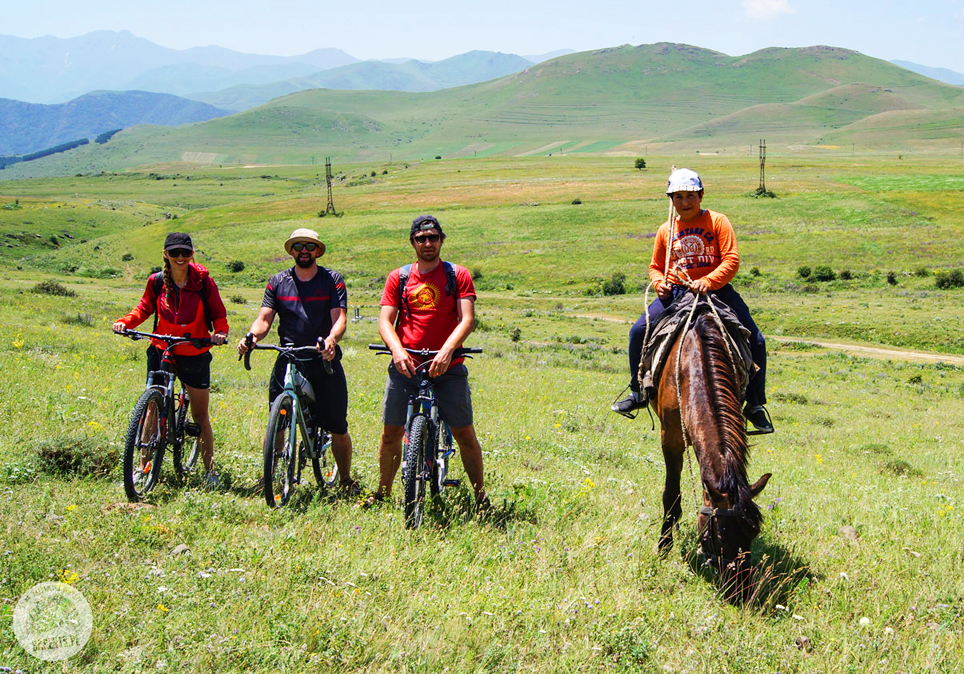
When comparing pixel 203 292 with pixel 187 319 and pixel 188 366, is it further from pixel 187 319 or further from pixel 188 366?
pixel 188 366

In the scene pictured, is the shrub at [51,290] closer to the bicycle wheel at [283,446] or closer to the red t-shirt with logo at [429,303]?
the bicycle wheel at [283,446]

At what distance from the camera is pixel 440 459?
6223mm

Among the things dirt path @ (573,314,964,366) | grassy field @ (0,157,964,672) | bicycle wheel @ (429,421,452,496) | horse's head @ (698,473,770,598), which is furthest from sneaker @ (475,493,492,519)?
dirt path @ (573,314,964,366)

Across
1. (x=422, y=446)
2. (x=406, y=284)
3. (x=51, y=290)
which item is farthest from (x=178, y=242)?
(x=51, y=290)

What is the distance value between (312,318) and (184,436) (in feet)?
6.03

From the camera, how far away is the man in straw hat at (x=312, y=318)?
254 inches

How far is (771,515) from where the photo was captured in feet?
21.4

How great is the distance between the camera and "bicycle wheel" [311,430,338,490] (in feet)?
22.3

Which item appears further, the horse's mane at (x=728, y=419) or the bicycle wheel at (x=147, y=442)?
the bicycle wheel at (x=147, y=442)

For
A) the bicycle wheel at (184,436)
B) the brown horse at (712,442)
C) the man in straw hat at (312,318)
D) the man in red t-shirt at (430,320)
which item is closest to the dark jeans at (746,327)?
the brown horse at (712,442)

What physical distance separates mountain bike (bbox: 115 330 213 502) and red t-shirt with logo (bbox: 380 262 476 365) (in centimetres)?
209

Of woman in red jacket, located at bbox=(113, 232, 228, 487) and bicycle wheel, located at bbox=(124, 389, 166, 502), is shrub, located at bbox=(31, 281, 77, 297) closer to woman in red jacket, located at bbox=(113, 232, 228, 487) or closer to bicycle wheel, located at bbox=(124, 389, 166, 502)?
woman in red jacket, located at bbox=(113, 232, 228, 487)
